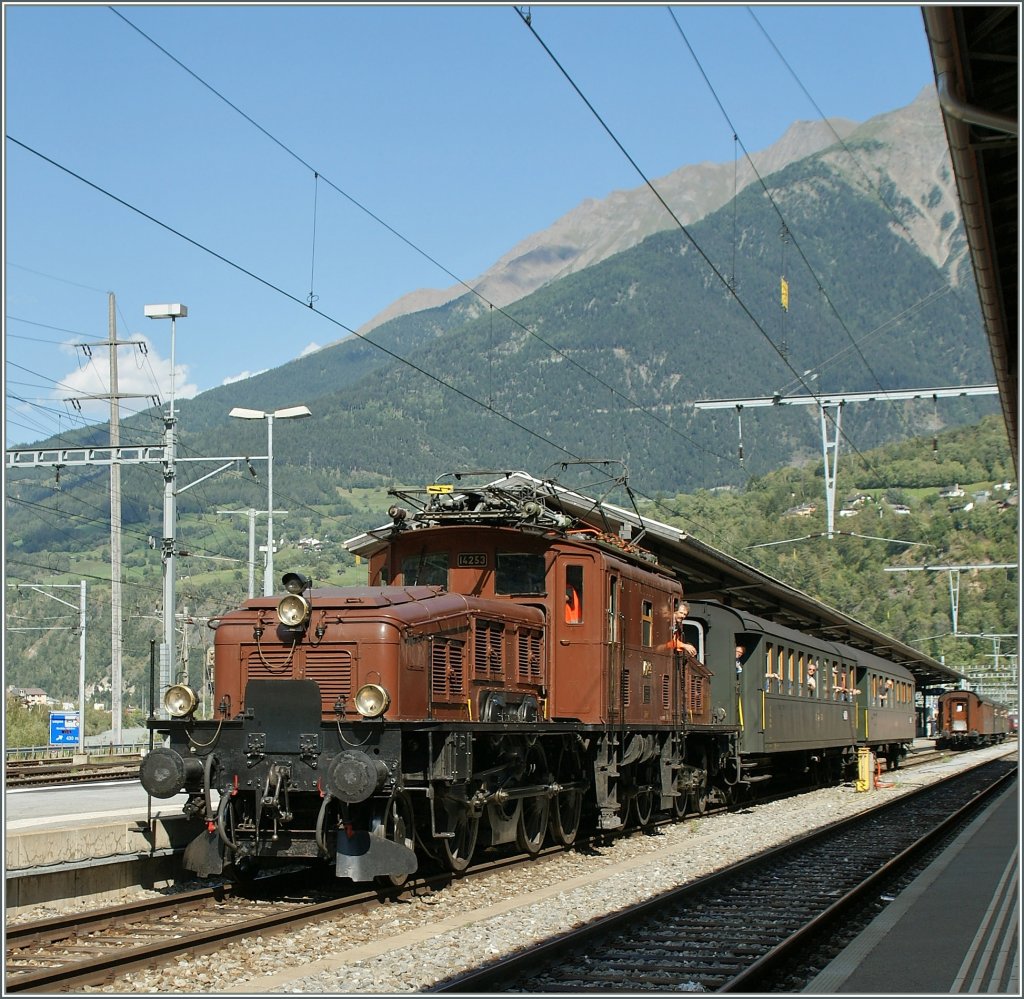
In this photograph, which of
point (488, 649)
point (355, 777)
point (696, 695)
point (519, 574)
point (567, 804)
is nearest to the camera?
point (355, 777)

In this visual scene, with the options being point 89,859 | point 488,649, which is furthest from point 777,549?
point 89,859

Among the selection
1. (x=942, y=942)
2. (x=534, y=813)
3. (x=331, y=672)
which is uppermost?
(x=331, y=672)

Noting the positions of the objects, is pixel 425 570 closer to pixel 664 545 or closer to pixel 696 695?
pixel 696 695

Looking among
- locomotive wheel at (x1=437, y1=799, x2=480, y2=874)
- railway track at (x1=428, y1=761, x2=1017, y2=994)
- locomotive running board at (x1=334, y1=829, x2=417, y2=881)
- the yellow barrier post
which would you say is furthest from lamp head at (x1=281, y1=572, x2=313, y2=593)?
the yellow barrier post

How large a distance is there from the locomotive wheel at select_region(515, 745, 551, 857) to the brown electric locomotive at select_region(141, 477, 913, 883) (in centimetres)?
3

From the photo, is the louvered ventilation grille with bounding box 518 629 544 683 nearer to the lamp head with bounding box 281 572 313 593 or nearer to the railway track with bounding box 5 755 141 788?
the lamp head with bounding box 281 572 313 593

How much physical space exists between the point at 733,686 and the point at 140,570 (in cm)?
10602

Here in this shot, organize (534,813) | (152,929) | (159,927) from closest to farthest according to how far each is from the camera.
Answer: (152,929), (159,927), (534,813)

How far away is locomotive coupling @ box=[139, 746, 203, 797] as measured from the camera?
11.9 meters

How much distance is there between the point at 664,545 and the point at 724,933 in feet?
46.2

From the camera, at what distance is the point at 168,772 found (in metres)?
11.9

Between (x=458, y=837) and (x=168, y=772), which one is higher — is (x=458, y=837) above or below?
below

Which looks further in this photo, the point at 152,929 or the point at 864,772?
the point at 864,772

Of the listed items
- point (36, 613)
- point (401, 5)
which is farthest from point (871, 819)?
point (36, 613)
